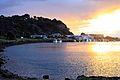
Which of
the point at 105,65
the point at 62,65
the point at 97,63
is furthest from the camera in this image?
the point at 97,63

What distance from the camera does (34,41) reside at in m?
197

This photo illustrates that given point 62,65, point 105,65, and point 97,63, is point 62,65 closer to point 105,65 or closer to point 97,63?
point 105,65

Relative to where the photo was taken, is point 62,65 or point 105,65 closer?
point 62,65

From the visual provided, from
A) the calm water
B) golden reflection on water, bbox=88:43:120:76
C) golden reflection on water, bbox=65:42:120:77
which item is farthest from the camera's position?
golden reflection on water, bbox=65:42:120:77

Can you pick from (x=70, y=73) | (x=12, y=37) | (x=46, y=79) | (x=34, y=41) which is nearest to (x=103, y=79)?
(x=46, y=79)

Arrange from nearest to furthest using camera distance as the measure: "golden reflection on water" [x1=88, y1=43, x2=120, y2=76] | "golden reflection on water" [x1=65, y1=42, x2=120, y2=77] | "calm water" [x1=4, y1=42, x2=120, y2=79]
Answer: "calm water" [x1=4, y1=42, x2=120, y2=79] < "golden reflection on water" [x1=88, y1=43, x2=120, y2=76] < "golden reflection on water" [x1=65, y1=42, x2=120, y2=77]

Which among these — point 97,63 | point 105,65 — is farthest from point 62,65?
point 97,63

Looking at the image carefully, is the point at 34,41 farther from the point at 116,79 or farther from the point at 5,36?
the point at 116,79

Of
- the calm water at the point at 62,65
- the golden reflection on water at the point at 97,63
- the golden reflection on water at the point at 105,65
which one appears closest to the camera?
the calm water at the point at 62,65

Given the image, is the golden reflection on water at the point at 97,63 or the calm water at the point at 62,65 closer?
the calm water at the point at 62,65

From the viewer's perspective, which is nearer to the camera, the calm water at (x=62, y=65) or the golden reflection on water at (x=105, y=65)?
the calm water at (x=62, y=65)

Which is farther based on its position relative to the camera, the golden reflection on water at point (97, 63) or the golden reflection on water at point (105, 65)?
the golden reflection on water at point (97, 63)

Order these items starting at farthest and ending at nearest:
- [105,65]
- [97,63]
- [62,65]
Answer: [97,63]
[105,65]
[62,65]

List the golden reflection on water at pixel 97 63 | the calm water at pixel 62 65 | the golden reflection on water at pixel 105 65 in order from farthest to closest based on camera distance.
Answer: the golden reflection on water at pixel 97 63
the golden reflection on water at pixel 105 65
the calm water at pixel 62 65
